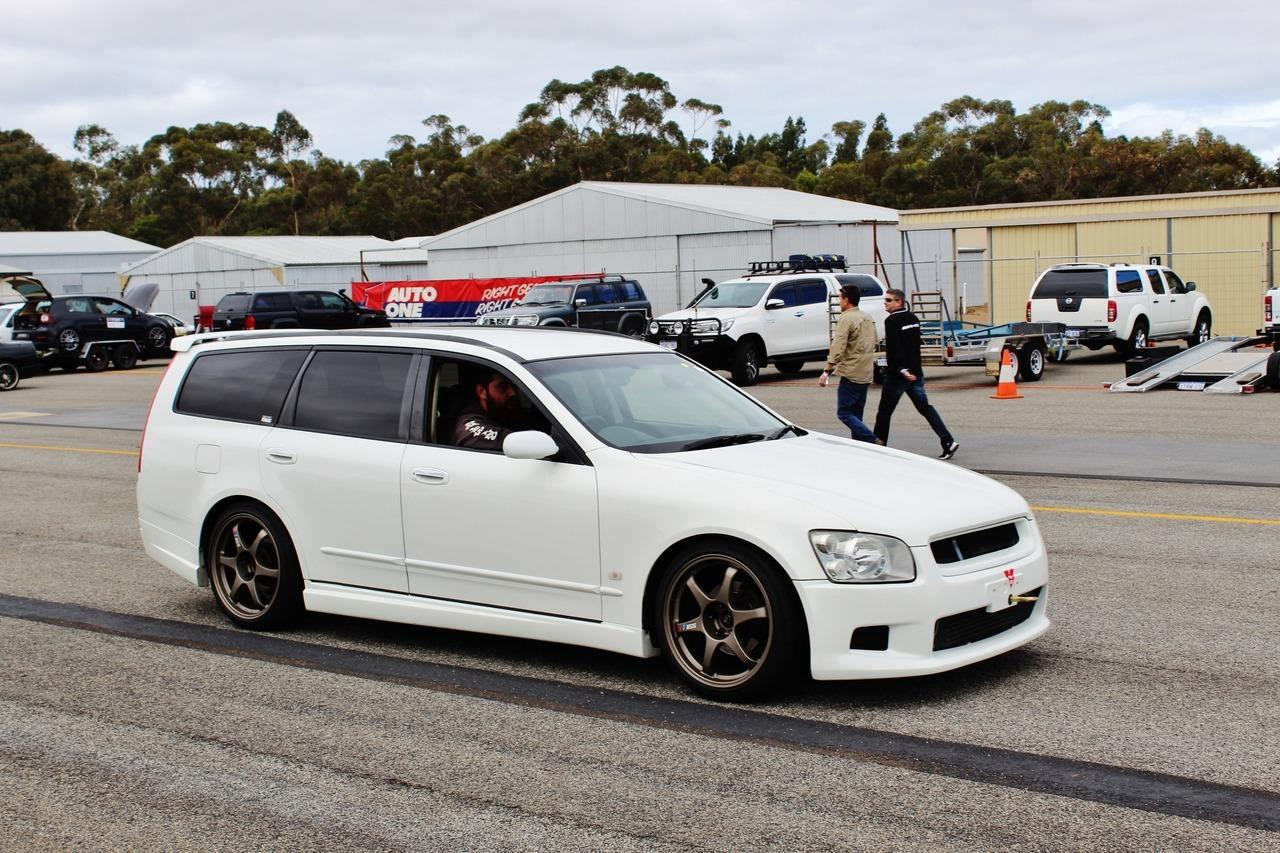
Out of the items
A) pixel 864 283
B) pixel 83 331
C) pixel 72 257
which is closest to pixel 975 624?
pixel 864 283

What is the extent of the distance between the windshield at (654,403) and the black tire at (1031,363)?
17118 millimetres

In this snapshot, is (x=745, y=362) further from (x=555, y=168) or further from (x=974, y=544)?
(x=555, y=168)

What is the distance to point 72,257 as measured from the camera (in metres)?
80.4

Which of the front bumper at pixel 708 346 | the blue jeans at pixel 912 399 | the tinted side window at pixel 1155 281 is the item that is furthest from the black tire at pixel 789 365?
the blue jeans at pixel 912 399

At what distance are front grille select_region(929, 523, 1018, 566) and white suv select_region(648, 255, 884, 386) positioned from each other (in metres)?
18.8

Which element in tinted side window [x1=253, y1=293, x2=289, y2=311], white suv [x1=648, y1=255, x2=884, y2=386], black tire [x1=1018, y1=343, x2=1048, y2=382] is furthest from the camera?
tinted side window [x1=253, y1=293, x2=289, y2=311]

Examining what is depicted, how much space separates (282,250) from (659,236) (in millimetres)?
23672

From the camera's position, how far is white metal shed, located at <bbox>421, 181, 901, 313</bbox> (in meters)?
41.8

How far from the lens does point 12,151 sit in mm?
102688

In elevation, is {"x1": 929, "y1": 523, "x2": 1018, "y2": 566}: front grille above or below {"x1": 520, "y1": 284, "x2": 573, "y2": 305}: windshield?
below

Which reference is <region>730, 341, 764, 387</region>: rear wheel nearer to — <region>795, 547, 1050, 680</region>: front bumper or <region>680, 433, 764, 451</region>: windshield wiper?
<region>680, 433, 764, 451</region>: windshield wiper

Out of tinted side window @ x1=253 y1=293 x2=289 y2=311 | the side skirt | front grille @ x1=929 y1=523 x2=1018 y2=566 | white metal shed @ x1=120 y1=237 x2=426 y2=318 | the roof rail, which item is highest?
white metal shed @ x1=120 y1=237 x2=426 y2=318

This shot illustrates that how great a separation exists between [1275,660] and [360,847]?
427cm

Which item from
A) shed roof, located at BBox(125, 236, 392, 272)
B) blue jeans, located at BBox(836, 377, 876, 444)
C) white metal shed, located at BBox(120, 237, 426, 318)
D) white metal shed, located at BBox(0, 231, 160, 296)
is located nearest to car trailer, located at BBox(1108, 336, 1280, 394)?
blue jeans, located at BBox(836, 377, 876, 444)
